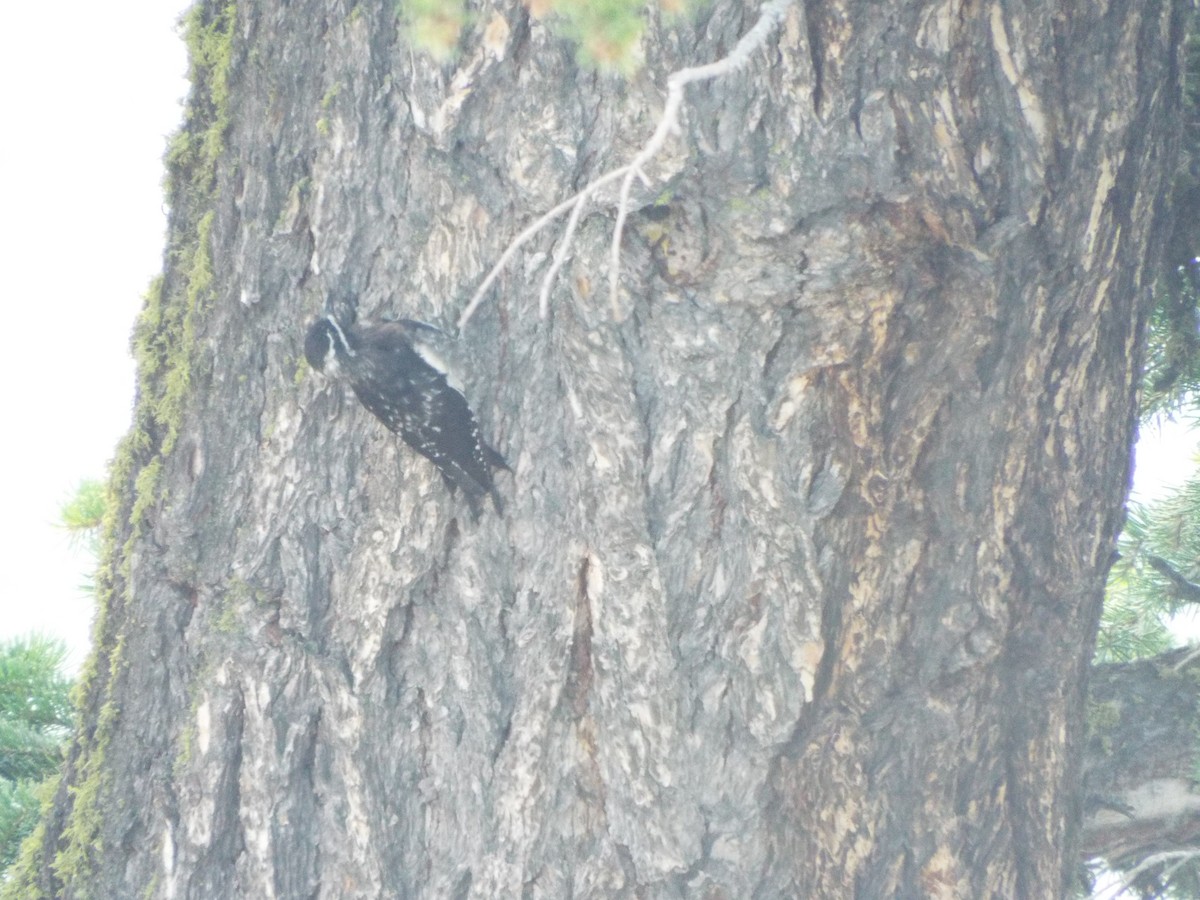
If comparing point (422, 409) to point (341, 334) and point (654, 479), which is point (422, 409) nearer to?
point (341, 334)

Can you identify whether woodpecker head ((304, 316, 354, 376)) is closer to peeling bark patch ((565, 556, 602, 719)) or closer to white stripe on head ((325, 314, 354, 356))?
white stripe on head ((325, 314, 354, 356))

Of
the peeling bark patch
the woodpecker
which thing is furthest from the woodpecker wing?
the peeling bark patch

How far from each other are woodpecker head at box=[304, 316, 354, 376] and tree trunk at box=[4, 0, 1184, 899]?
0.25 ft

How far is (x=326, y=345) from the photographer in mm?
2049

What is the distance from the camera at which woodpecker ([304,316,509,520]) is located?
1972mm

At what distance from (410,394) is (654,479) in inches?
20.4

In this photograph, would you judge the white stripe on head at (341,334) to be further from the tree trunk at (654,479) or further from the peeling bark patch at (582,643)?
the peeling bark patch at (582,643)

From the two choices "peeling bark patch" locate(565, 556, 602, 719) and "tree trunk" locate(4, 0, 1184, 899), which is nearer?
"tree trunk" locate(4, 0, 1184, 899)

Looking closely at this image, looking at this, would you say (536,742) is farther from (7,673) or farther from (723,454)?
(7,673)

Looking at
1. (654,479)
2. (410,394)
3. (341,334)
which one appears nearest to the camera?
(654,479)

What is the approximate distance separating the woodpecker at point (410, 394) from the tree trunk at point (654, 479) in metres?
0.05

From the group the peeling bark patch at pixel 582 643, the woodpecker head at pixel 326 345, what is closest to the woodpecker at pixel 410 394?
the woodpecker head at pixel 326 345

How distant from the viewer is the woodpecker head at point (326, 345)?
2000 mm

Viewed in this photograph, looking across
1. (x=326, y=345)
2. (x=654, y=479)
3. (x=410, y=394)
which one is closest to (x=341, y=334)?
(x=326, y=345)
